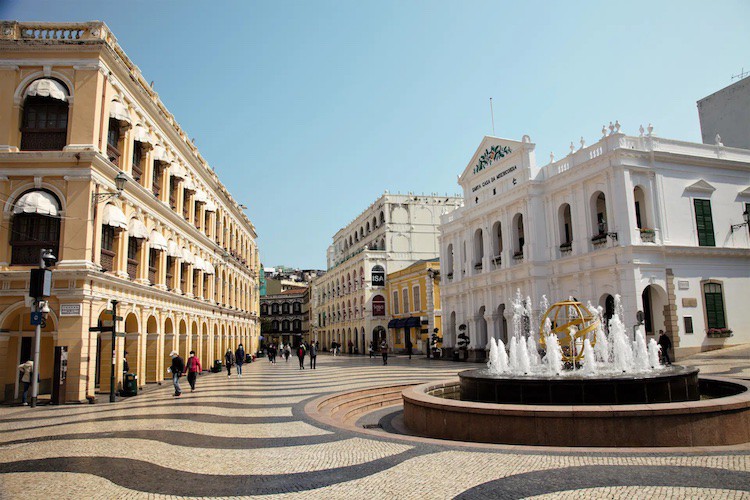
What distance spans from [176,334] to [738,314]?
28217mm

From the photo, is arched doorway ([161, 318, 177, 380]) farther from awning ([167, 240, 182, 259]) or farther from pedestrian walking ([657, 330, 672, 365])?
pedestrian walking ([657, 330, 672, 365])

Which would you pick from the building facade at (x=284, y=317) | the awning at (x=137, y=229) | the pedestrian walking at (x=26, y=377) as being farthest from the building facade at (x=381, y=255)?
the building facade at (x=284, y=317)

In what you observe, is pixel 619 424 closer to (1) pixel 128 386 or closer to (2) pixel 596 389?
(2) pixel 596 389

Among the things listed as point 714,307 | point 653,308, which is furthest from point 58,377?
point 714,307

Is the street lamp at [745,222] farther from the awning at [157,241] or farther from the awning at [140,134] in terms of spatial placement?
the awning at [140,134]

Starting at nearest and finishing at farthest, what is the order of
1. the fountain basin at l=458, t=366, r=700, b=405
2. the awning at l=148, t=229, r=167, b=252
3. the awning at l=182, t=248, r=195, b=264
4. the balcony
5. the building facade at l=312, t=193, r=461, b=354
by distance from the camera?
the fountain basin at l=458, t=366, r=700, b=405 < the awning at l=148, t=229, r=167, b=252 < the balcony < the awning at l=182, t=248, r=195, b=264 < the building facade at l=312, t=193, r=461, b=354

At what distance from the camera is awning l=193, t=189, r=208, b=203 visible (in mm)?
31445

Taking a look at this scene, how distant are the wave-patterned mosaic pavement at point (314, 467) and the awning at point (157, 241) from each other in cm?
1280

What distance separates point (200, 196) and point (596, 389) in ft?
89.3

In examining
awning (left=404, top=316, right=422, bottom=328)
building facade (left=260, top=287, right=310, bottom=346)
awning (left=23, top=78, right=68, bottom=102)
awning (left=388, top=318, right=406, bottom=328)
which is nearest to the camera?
awning (left=23, top=78, right=68, bottom=102)

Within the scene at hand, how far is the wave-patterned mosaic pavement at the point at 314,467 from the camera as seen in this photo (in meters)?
6.17

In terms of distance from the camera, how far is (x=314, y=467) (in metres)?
7.51

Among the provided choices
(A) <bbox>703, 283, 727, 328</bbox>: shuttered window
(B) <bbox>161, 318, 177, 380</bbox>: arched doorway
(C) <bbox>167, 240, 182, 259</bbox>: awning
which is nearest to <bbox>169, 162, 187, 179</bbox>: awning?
(C) <bbox>167, 240, 182, 259</bbox>: awning

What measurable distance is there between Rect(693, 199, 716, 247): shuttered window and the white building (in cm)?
5
